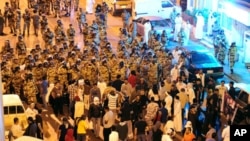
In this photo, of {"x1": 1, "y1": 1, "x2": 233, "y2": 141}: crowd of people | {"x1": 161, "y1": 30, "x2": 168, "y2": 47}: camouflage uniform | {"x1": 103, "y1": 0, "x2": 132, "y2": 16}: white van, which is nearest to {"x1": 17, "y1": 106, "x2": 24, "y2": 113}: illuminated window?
{"x1": 1, "y1": 1, "x2": 233, "y2": 141}: crowd of people

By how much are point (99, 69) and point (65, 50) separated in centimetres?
48

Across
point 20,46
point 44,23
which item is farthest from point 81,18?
point 20,46

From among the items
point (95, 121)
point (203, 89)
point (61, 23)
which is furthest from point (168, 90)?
point (61, 23)

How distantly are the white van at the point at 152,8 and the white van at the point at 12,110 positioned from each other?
5.83 ft

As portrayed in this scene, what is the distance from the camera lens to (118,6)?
832cm

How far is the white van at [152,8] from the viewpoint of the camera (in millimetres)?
8266

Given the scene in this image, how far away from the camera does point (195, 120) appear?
26.9 ft

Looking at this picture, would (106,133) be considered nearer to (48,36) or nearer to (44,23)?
(48,36)

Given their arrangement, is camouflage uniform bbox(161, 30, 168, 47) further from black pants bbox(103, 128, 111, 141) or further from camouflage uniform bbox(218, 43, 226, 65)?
black pants bbox(103, 128, 111, 141)

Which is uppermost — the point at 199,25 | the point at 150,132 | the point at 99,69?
the point at 199,25

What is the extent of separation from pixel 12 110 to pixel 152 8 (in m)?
2.08

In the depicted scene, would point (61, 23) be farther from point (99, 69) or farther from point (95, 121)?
point (95, 121)

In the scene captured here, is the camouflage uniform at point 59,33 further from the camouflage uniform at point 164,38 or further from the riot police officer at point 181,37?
the riot police officer at point 181,37

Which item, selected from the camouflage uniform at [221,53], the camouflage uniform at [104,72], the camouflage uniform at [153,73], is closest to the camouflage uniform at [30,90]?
the camouflage uniform at [104,72]
